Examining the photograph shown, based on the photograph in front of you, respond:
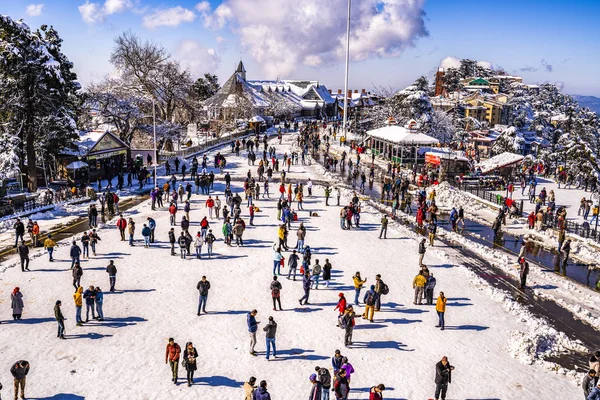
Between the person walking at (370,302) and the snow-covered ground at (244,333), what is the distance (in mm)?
360

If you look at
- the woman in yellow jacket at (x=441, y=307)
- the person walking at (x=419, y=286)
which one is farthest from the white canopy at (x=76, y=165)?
the woman in yellow jacket at (x=441, y=307)

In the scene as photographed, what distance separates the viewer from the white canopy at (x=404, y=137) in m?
43.2

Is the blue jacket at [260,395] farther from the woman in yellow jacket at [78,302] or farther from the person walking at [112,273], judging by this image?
the person walking at [112,273]

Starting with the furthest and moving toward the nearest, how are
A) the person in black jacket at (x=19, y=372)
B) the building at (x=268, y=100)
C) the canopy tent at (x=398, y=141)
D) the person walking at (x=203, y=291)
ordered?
the building at (x=268, y=100)
the canopy tent at (x=398, y=141)
the person walking at (x=203, y=291)
the person in black jacket at (x=19, y=372)

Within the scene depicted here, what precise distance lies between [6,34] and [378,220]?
87.7 ft

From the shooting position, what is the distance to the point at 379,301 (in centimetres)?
1546

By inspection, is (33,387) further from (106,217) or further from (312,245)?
(106,217)

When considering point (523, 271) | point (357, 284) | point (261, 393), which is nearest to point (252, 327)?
point (261, 393)

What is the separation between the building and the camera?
76812 mm

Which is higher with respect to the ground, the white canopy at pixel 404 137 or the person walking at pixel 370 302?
the white canopy at pixel 404 137

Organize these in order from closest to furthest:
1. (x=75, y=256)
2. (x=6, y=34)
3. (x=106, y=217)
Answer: (x=75, y=256) → (x=106, y=217) → (x=6, y=34)

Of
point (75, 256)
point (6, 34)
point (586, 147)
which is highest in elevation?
point (6, 34)

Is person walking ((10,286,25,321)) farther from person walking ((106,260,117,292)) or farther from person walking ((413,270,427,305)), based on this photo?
person walking ((413,270,427,305))

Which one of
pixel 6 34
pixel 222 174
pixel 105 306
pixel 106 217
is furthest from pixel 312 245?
pixel 6 34
